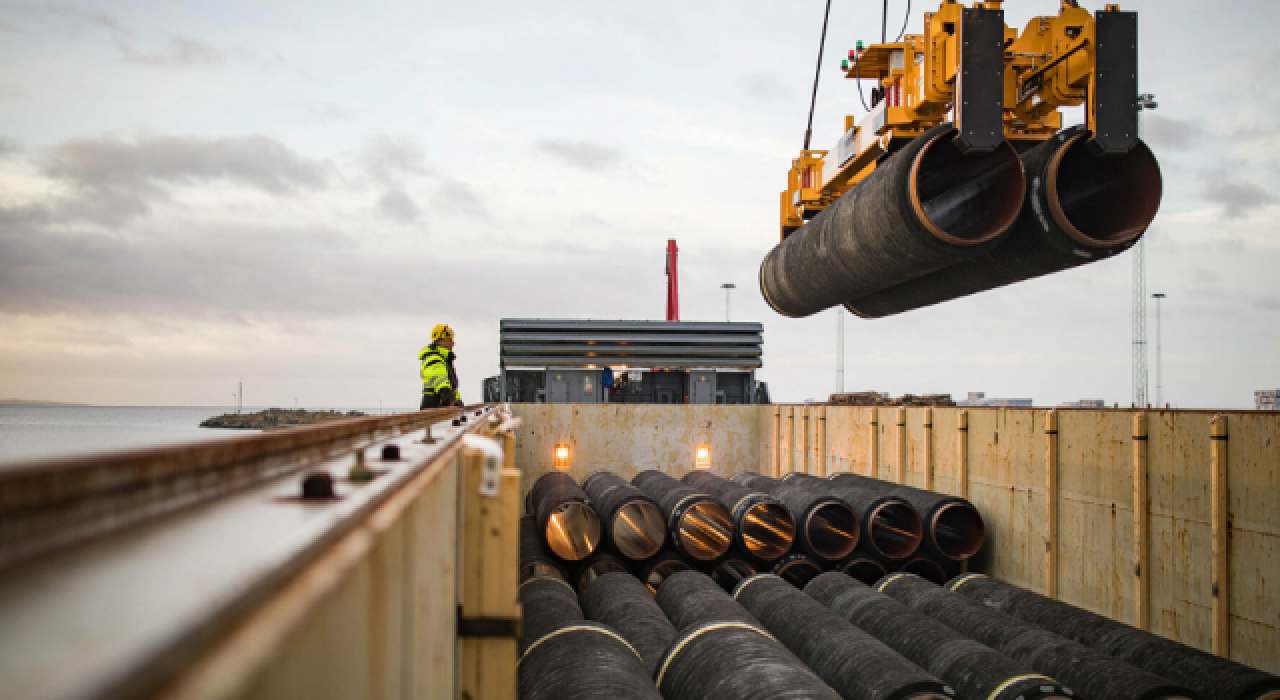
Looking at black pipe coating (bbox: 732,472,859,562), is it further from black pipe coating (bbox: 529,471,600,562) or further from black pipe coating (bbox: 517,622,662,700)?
black pipe coating (bbox: 517,622,662,700)

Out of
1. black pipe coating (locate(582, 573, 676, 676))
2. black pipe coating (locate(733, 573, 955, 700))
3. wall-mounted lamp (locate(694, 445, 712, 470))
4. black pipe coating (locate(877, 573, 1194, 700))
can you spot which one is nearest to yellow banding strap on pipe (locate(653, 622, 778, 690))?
black pipe coating (locate(582, 573, 676, 676))

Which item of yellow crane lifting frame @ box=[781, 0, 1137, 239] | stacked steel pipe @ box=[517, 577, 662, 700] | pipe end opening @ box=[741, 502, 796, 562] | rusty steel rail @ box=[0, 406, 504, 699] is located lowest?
pipe end opening @ box=[741, 502, 796, 562]

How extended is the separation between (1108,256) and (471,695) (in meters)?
7.28

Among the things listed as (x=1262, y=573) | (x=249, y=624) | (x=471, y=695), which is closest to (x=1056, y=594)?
(x=1262, y=573)

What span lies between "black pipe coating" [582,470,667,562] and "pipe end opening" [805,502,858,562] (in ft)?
7.00

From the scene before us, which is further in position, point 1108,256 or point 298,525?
point 1108,256

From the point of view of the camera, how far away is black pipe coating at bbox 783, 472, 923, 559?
1041cm

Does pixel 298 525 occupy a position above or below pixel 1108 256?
below

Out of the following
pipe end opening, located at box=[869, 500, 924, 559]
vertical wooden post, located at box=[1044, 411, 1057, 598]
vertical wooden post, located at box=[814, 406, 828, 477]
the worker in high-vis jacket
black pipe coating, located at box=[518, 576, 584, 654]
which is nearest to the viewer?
black pipe coating, located at box=[518, 576, 584, 654]

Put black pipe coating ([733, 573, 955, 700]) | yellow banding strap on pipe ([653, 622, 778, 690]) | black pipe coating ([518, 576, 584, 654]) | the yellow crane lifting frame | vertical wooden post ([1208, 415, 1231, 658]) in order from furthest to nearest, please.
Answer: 1. the yellow crane lifting frame
2. vertical wooden post ([1208, 415, 1231, 658])
3. black pipe coating ([518, 576, 584, 654])
4. yellow banding strap on pipe ([653, 622, 778, 690])
5. black pipe coating ([733, 573, 955, 700])

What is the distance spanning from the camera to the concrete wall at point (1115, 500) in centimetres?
644

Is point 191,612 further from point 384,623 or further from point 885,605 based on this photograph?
point 885,605

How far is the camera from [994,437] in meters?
10.2

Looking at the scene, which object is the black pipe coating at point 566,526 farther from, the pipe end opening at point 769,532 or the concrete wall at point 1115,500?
the concrete wall at point 1115,500
